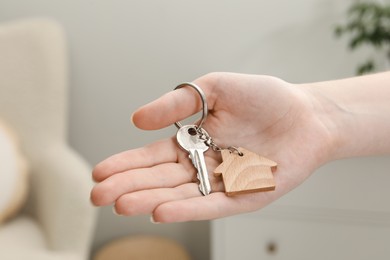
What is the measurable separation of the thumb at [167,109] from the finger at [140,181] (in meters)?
0.08

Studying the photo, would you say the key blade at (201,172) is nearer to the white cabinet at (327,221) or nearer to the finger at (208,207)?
the finger at (208,207)

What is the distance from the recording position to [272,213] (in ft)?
4.69

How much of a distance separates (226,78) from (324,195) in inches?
26.4

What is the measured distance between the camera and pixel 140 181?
76 cm

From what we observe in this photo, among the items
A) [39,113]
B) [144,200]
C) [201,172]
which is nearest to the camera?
[144,200]

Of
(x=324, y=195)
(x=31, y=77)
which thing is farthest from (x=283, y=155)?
(x=31, y=77)

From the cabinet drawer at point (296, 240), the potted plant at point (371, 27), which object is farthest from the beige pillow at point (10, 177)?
the potted plant at point (371, 27)

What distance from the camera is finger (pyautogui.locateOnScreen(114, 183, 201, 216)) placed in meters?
0.71

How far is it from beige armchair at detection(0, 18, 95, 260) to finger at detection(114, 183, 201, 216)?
723mm

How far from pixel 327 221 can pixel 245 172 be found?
2.26 feet

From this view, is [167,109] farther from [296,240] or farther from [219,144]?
[296,240]

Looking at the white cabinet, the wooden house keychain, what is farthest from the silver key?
the white cabinet

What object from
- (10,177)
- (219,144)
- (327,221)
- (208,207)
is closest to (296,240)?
(327,221)

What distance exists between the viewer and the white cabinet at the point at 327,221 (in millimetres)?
1341
